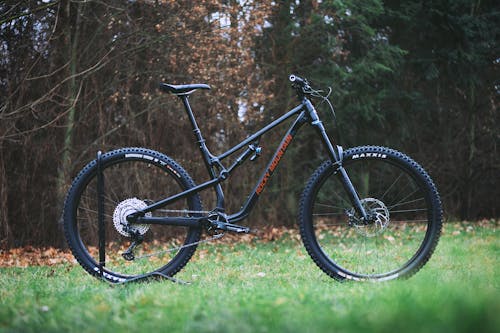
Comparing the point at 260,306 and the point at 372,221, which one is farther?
the point at 372,221

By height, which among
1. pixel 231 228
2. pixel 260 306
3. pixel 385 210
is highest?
pixel 385 210

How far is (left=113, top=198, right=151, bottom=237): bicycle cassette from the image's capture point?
360 centimetres

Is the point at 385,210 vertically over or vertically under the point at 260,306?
over

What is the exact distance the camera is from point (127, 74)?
7.75 metres

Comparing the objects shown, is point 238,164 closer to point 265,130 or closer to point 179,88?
point 265,130

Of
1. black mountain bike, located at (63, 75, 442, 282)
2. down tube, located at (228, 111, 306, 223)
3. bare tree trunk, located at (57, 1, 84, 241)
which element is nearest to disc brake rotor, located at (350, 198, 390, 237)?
black mountain bike, located at (63, 75, 442, 282)

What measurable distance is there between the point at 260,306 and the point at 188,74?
5.91 metres

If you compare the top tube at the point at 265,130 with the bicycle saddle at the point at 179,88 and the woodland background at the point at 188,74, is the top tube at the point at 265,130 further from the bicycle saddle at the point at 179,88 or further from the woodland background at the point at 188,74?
the woodland background at the point at 188,74

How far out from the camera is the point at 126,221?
11.8ft

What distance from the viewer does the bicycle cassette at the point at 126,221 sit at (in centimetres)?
360

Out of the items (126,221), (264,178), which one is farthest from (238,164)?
(126,221)

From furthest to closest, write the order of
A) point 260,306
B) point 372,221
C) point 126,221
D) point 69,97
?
1. point 69,97
2. point 126,221
3. point 372,221
4. point 260,306

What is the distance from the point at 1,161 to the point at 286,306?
6648 millimetres

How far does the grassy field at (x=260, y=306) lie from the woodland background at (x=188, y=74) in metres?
4.24
